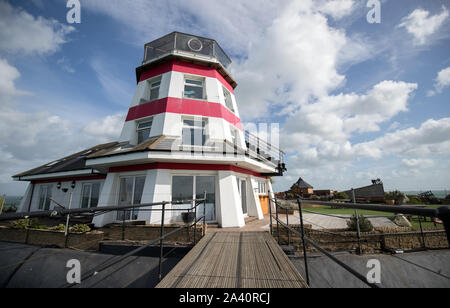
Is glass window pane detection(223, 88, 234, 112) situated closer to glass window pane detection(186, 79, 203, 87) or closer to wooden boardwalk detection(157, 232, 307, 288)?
glass window pane detection(186, 79, 203, 87)

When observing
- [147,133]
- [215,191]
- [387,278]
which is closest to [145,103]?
[147,133]

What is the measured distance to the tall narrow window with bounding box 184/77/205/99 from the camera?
9516 mm

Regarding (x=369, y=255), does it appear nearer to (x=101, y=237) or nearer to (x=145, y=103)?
(x=101, y=237)

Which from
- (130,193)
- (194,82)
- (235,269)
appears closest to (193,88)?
(194,82)

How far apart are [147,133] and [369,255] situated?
33.2 feet

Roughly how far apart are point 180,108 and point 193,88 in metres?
1.71

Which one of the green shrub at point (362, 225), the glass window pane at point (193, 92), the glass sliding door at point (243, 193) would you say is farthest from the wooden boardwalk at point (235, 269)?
the glass window pane at point (193, 92)

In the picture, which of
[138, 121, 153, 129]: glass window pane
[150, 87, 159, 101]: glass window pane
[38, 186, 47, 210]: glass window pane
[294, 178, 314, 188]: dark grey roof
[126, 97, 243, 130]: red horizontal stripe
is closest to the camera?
[126, 97, 243, 130]: red horizontal stripe

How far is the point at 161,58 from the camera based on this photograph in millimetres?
9570

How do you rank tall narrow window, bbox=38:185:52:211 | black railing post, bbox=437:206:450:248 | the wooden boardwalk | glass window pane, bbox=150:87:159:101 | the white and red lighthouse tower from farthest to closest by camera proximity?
tall narrow window, bbox=38:185:52:211, glass window pane, bbox=150:87:159:101, the white and red lighthouse tower, the wooden boardwalk, black railing post, bbox=437:206:450:248

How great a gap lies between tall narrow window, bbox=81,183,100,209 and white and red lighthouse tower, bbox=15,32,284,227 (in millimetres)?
190

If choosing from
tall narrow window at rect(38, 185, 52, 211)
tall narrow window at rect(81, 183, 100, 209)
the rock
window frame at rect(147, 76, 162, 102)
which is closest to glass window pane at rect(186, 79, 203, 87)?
window frame at rect(147, 76, 162, 102)

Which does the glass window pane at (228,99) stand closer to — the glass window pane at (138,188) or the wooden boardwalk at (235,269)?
the glass window pane at (138,188)

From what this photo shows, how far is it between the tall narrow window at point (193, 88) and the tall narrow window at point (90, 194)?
285 inches
